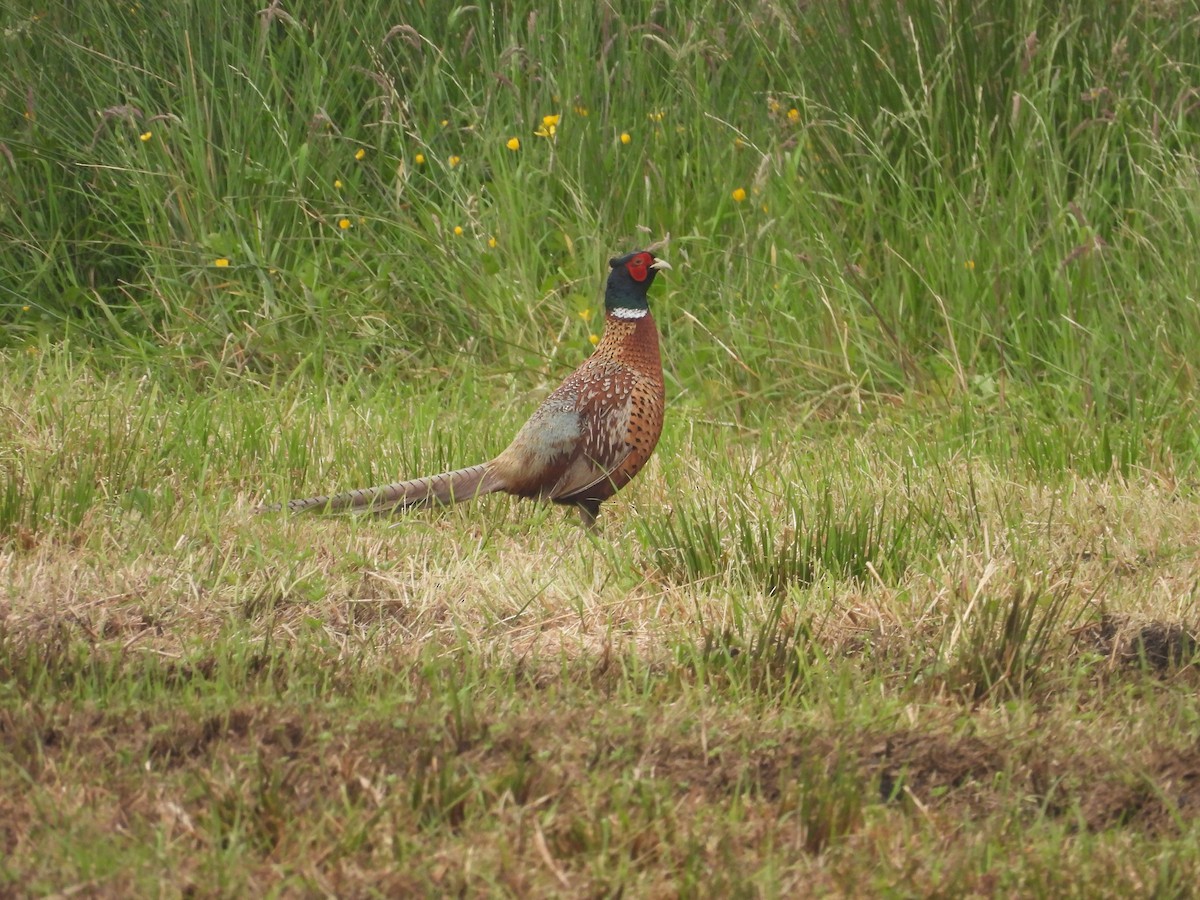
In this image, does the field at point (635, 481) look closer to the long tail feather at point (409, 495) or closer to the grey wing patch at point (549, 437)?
the long tail feather at point (409, 495)

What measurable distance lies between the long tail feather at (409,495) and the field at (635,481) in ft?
0.17

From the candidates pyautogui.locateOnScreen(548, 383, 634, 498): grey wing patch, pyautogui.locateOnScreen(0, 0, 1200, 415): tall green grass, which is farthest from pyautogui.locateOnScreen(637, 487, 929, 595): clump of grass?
pyautogui.locateOnScreen(0, 0, 1200, 415): tall green grass

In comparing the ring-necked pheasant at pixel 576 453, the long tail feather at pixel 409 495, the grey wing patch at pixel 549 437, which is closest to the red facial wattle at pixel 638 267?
the ring-necked pheasant at pixel 576 453

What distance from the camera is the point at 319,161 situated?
655cm

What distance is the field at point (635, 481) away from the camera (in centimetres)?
250

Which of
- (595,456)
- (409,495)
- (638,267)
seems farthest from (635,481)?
(409,495)

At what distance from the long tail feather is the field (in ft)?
0.17

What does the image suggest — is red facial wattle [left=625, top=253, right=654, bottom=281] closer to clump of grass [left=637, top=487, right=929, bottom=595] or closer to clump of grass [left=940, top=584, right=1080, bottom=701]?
clump of grass [left=637, top=487, right=929, bottom=595]

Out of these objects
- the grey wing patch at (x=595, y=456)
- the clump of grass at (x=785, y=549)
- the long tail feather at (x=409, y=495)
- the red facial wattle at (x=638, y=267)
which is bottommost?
the long tail feather at (x=409, y=495)

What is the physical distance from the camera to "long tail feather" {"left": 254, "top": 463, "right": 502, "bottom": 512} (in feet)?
14.1

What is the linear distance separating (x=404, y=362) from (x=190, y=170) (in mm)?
1238

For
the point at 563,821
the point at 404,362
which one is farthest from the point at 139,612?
the point at 404,362

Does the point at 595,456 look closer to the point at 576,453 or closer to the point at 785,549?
the point at 576,453

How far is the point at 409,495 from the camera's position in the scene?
4.41 m
